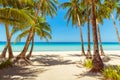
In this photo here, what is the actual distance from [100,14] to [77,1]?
2.93 metres

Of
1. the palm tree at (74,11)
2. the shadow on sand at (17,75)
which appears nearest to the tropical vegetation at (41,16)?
the palm tree at (74,11)

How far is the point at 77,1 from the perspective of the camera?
26.6 m

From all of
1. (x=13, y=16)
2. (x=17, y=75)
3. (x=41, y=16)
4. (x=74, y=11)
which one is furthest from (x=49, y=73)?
(x=74, y=11)

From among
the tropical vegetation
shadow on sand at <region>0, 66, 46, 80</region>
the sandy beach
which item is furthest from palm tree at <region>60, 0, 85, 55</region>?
shadow on sand at <region>0, 66, 46, 80</region>

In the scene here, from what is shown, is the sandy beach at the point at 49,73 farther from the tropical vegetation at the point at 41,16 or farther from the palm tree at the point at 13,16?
the palm tree at the point at 13,16

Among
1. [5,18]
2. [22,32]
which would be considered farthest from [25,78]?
[22,32]

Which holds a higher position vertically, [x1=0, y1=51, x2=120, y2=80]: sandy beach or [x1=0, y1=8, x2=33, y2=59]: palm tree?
[x1=0, y1=8, x2=33, y2=59]: palm tree

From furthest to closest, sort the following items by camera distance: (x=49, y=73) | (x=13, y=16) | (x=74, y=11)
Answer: (x=74, y=11), (x=49, y=73), (x=13, y=16)

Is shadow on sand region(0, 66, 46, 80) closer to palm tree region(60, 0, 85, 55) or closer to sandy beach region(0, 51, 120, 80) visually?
→ sandy beach region(0, 51, 120, 80)

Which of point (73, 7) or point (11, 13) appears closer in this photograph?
point (11, 13)

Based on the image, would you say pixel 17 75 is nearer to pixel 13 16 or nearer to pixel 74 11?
pixel 13 16

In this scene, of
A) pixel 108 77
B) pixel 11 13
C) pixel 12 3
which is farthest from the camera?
pixel 12 3

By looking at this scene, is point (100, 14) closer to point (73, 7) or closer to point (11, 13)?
point (73, 7)

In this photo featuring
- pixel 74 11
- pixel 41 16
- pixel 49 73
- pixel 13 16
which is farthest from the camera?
pixel 74 11
